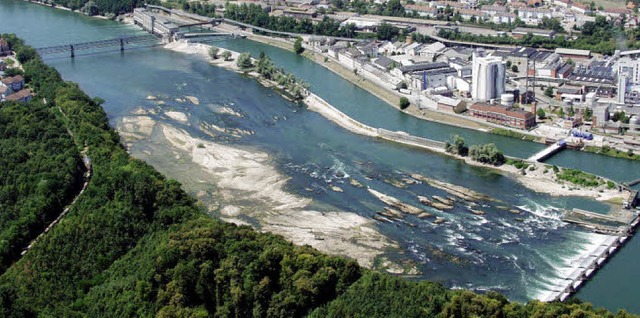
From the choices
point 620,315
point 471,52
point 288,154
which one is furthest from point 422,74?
point 620,315

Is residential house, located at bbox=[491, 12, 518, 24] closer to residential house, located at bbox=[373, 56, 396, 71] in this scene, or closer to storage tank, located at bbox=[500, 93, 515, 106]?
residential house, located at bbox=[373, 56, 396, 71]

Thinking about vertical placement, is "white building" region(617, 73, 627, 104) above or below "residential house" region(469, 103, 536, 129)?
above

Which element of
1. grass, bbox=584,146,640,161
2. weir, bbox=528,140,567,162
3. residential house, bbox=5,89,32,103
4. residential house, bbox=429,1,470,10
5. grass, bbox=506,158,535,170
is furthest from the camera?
residential house, bbox=429,1,470,10

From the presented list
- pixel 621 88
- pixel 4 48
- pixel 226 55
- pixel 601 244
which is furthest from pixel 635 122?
pixel 4 48

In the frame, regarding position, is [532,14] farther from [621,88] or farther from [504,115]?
[504,115]

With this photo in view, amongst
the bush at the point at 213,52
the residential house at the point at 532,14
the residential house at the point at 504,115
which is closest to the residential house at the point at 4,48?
the bush at the point at 213,52

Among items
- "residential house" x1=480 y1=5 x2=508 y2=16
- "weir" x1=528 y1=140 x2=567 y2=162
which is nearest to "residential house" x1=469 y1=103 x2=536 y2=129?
"weir" x1=528 y1=140 x2=567 y2=162
